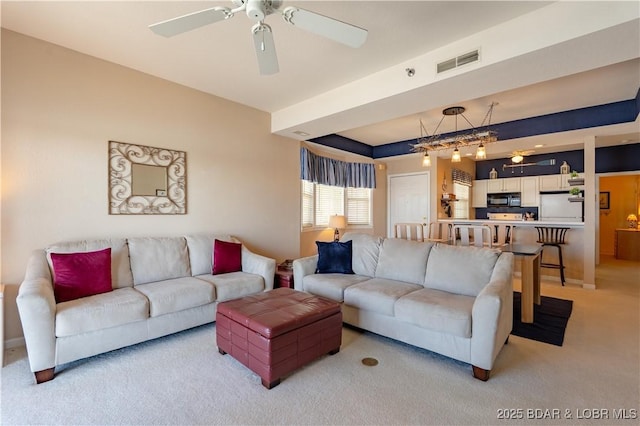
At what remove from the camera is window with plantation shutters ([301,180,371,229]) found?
5.64m

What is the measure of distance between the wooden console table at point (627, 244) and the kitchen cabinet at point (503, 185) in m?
3.00

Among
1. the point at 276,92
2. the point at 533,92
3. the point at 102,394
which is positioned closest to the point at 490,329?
the point at 102,394

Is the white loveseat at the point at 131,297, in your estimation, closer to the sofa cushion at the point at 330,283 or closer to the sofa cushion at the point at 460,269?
the sofa cushion at the point at 330,283

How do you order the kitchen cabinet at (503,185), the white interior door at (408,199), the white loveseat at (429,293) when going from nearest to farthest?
1. the white loveseat at (429,293)
2. the white interior door at (408,199)
3. the kitchen cabinet at (503,185)

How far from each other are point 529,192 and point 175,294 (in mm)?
8134

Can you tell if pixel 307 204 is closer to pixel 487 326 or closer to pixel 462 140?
pixel 462 140

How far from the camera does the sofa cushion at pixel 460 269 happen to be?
108 inches

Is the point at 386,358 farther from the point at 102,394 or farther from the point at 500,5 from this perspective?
the point at 500,5

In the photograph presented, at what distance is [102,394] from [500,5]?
13.1 feet

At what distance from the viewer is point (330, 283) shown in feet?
10.4

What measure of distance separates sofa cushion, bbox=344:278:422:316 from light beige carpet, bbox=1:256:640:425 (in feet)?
1.14

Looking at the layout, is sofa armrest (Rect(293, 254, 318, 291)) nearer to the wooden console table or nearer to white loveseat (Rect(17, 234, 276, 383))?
white loveseat (Rect(17, 234, 276, 383))

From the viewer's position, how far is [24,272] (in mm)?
2732

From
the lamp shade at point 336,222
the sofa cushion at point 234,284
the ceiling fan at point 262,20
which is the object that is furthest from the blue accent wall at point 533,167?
the ceiling fan at point 262,20
